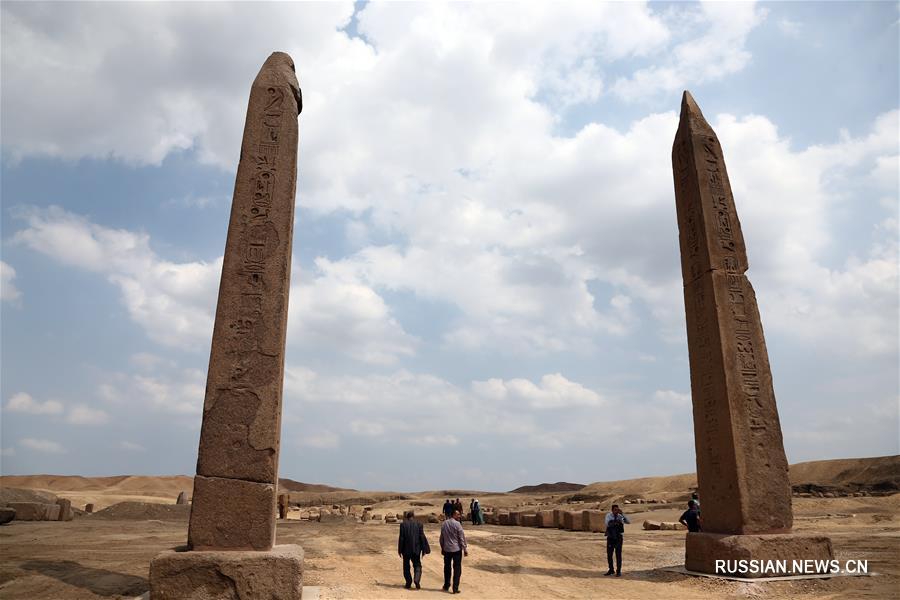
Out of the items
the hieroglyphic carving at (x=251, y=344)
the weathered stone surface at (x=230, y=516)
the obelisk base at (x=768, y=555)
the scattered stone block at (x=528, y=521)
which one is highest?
the hieroglyphic carving at (x=251, y=344)

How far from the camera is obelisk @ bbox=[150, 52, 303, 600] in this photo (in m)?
4.96

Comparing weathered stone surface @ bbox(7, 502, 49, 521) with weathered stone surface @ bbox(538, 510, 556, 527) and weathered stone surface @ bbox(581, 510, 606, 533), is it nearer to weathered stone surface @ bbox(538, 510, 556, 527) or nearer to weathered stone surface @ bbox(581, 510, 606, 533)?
weathered stone surface @ bbox(538, 510, 556, 527)

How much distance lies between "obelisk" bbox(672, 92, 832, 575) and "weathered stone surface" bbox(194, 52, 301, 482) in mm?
5267

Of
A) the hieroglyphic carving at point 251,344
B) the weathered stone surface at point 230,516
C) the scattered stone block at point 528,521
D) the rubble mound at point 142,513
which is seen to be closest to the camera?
the weathered stone surface at point 230,516

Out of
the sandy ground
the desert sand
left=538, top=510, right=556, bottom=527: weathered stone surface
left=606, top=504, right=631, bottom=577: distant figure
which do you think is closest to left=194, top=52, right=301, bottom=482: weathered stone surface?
the desert sand

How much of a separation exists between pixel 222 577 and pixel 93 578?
2.75 m

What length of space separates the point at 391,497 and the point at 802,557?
4163 centimetres

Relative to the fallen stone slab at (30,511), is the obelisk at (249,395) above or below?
above

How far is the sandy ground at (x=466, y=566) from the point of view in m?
6.57

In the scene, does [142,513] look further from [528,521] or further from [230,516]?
[230,516]

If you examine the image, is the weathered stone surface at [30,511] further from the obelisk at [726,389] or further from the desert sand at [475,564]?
the obelisk at [726,389]

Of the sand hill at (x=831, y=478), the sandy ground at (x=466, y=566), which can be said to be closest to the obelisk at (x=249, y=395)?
the sandy ground at (x=466, y=566)

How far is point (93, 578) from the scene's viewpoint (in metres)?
6.66

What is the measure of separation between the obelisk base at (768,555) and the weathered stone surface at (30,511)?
17162 mm
